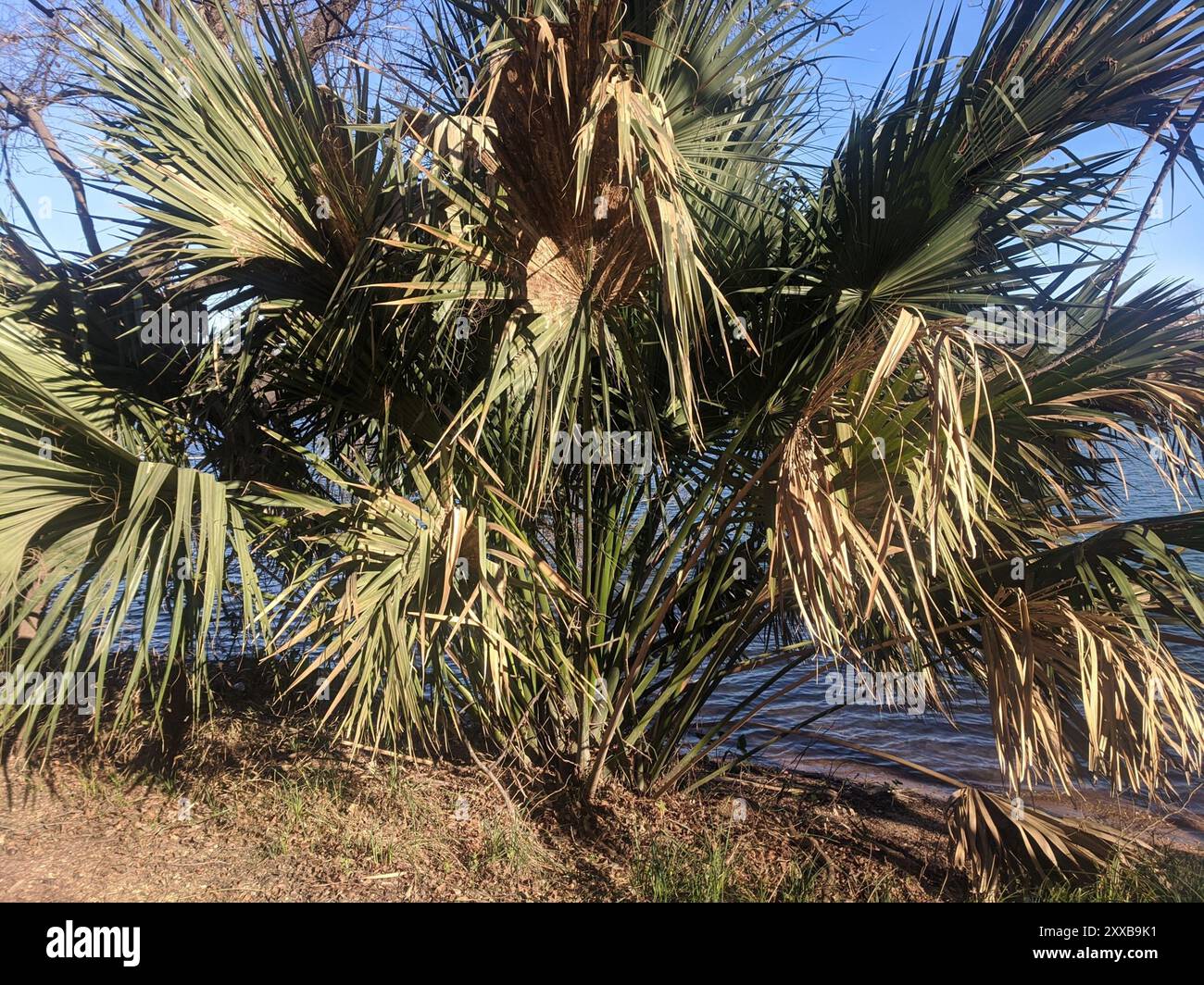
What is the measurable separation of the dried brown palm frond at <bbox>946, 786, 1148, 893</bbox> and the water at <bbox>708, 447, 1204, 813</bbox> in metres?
2.22

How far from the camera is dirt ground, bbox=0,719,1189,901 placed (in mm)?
3484

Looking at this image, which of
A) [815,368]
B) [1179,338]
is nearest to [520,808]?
[815,368]

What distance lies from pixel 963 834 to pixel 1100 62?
2981 mm

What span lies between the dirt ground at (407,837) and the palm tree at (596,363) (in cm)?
43
